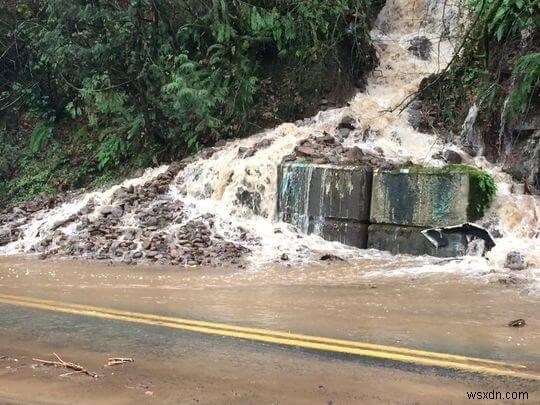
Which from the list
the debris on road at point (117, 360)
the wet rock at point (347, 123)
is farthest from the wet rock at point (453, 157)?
the debris on road at point (117, 360)

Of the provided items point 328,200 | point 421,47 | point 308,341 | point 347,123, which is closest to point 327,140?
point 347,123

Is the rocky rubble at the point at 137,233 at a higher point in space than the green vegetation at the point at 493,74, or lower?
lower

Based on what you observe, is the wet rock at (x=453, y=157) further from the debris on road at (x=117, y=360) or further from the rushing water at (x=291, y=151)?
the debris on road at (x=117, y=360)

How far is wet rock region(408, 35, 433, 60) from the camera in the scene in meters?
17.0

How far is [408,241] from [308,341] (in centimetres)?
553

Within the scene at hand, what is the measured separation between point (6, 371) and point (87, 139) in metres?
15.0

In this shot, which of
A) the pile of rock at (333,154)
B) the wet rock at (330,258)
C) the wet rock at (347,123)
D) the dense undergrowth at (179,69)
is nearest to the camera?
the wet rock at (330,258)

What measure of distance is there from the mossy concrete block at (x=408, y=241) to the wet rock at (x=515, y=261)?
0.92 metres

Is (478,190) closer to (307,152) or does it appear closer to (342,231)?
(342,231)

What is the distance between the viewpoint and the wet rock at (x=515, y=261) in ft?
26.6

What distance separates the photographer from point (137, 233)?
11.0m

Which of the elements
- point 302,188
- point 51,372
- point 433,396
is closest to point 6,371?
point 51,372

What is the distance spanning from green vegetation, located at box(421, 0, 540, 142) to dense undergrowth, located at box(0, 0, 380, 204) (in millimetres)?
2978

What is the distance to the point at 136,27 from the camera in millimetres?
14094
